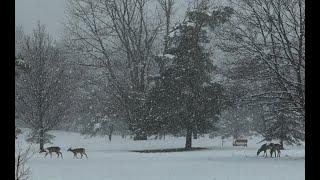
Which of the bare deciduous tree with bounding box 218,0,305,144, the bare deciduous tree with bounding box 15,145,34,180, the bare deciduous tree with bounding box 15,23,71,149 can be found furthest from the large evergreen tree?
the bare deciduous tree with bounding box 15,145,34,180

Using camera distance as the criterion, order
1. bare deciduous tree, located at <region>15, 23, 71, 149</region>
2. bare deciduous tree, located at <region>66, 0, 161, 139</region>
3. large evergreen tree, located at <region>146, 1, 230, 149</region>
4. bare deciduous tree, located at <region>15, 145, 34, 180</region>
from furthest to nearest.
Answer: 1. bare deciduous tree, located at <region>66, 0, 161, 139</region>
2. bare deciduous tree, located at <region>15, 23, 71, 149</region>
3. large evergreen tree, located at <region>146, 1, 230, 149</region>
4. bare deciduous tree, located at <region>15, 145, 34, 180</region>

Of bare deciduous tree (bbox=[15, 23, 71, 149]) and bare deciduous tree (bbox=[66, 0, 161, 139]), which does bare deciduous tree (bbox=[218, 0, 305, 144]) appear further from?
bare deciduous tree (bbox=[66, 0, 161, 139])

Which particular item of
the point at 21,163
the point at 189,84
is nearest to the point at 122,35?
the point at 189,84

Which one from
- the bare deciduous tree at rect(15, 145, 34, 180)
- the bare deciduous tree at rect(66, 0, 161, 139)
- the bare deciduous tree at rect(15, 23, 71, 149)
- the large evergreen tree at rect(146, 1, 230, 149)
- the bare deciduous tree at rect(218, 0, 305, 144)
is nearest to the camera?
the bare deciduous tree at rect(15, 145, 34, 180)

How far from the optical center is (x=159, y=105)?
2902cm

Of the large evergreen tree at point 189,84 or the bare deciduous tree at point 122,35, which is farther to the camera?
the bare deciduous tree at point 122,35

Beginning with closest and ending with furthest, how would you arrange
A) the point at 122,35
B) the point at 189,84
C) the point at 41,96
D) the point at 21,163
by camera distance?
the point at 21,163
the point at 41,96
the point at 189,84
the point at 122,35

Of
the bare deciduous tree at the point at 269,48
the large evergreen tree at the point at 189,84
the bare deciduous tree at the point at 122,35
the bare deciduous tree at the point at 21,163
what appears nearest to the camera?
the bare deciduous tree at the point at 21,163

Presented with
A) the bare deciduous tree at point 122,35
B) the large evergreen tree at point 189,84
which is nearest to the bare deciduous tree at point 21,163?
the large evergreen tree at point 189,84

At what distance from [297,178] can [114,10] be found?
92.0ft

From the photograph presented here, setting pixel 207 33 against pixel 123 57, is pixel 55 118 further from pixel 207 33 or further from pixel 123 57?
pixel 123 57

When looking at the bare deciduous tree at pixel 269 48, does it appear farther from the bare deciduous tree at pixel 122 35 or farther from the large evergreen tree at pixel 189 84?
the bare deciduous tree at pixel 122 35

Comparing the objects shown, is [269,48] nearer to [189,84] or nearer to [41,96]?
[189,84]
